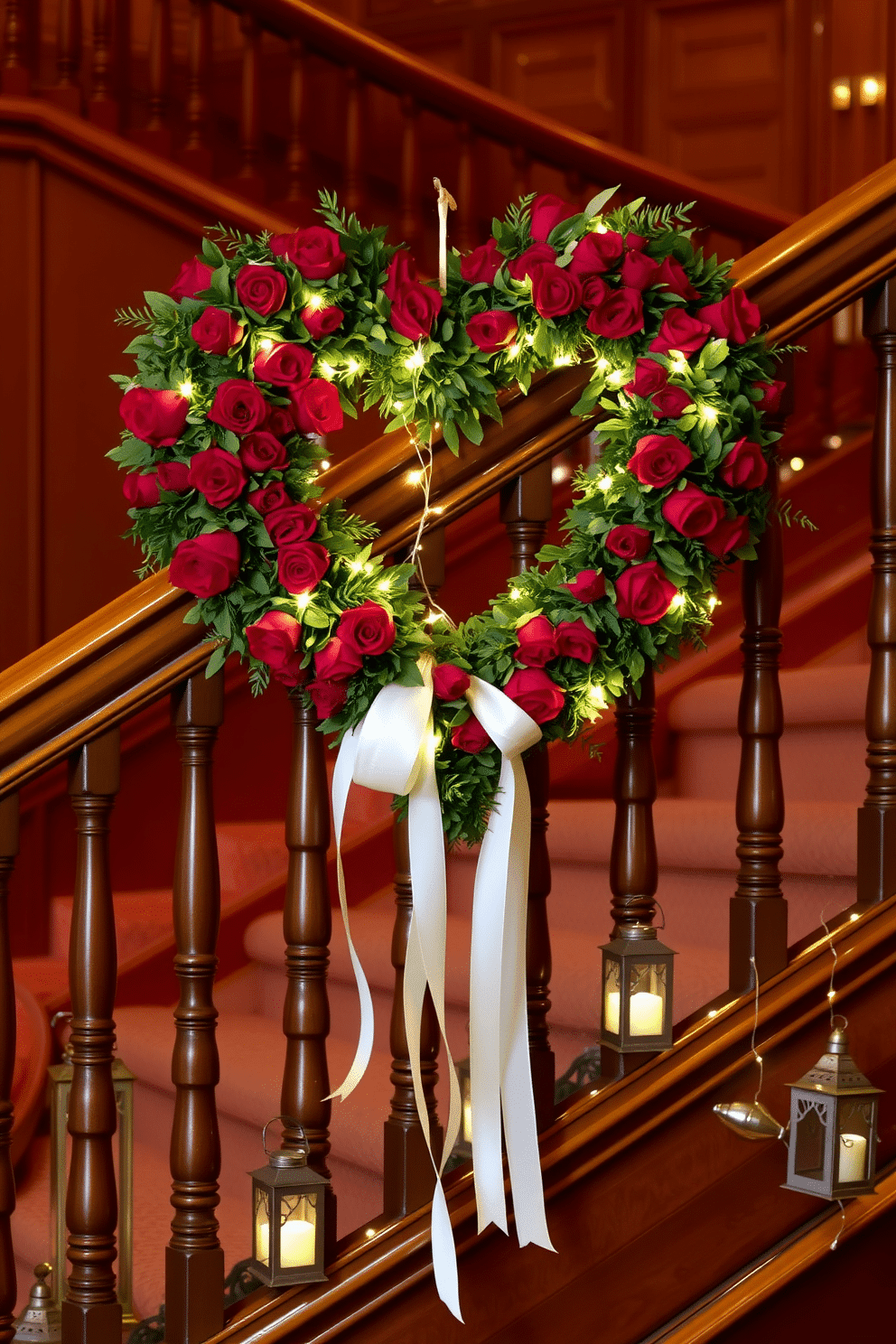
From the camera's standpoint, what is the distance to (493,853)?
5.01ft

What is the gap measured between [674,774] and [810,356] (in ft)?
5.40

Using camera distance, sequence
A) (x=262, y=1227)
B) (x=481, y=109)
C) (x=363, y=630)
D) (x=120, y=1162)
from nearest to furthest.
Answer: (x=363, y=630) → (x=262, y=1227) → (x=120, y=1162) → (x=481, y=109)

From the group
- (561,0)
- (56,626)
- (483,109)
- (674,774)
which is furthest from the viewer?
(561,0)

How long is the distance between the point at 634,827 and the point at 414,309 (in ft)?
2.16

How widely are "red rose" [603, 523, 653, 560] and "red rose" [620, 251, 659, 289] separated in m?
0.27

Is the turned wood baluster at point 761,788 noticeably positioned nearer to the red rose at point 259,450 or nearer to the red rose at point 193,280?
the red rose at point 259,450

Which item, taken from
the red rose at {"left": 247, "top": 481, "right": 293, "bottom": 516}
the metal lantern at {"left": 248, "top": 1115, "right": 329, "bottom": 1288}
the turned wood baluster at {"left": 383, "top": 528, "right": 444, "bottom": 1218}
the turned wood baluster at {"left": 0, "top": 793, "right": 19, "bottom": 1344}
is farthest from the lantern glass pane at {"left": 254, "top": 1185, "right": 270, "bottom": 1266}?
the red rose at {"left": 247, "top": 481, "right": 293, "bottom": 516}

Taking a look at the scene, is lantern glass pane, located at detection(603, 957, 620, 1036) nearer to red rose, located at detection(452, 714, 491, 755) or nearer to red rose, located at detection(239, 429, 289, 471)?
red rose, located at detection(452, 714, 491, 755)

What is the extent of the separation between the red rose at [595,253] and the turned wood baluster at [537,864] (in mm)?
232

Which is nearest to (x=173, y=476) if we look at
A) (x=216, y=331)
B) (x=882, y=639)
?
(x=216, y=331)

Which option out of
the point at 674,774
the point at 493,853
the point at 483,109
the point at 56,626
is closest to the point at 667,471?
the point at 493,853

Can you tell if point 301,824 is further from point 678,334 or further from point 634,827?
point 678,334

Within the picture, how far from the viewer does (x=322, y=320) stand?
58.9 inches

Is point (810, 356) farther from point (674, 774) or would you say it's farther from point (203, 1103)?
point (203, 1103)
